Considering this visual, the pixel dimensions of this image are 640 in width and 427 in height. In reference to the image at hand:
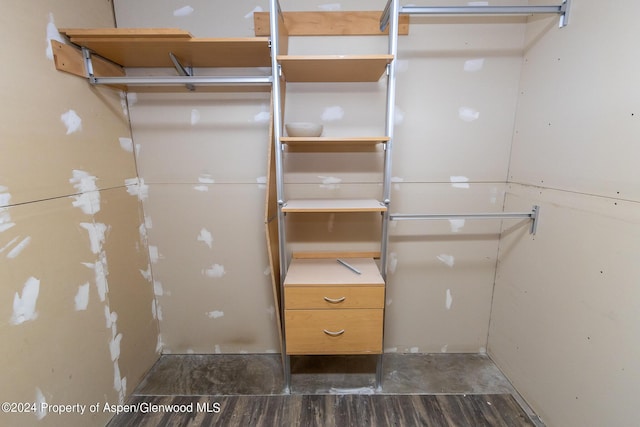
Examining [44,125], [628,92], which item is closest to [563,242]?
[628,92]

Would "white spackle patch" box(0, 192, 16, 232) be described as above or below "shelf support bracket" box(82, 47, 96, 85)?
below

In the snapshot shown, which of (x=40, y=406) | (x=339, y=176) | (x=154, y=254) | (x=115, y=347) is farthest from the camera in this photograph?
(x=154, y=254)

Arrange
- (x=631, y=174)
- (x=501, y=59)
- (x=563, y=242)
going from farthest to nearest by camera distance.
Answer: (x=501, y=59), (x=563, y=242), (x=631, y=174)

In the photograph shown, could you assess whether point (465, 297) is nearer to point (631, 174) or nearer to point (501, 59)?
point (631, 174)

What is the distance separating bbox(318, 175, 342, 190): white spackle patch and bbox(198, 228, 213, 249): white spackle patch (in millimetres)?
847

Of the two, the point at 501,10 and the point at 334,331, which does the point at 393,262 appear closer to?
the point at 334,331

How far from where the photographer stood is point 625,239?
3.59 ft

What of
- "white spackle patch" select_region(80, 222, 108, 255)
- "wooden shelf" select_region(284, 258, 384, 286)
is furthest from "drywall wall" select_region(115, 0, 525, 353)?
"white spackle patch" select_region(80, 222, 108, 255)

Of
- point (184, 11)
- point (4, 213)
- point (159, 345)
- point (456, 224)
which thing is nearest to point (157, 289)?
point (159, 345)

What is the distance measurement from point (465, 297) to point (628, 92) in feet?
4.65

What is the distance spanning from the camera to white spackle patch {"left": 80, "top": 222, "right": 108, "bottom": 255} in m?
1.44

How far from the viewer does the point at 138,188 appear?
1848 mm

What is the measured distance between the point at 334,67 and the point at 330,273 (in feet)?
3.73

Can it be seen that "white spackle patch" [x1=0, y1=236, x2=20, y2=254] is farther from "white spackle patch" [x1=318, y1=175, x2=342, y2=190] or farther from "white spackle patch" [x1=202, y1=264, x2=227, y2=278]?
"white spackle patch" [x1=318, y1=175, x2=342, y2=190]
